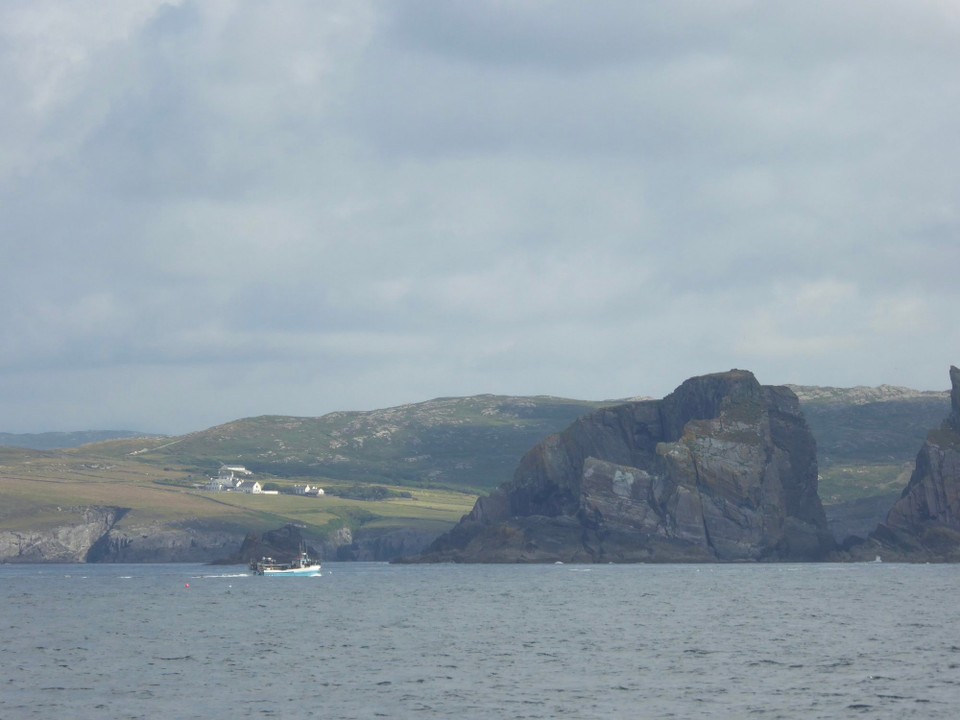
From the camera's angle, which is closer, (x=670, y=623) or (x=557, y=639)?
(x=557, y=639)

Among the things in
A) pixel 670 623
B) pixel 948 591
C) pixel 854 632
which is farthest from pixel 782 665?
pixel 948 591

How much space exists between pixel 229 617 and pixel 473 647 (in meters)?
39.7

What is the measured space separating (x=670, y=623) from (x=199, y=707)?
5513 centimetres

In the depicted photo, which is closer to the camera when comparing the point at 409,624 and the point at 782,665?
the point at 782,665

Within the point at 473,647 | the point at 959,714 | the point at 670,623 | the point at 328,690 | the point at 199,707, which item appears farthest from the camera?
the point at 670,623

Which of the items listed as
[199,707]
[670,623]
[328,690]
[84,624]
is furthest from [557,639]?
[84,624]

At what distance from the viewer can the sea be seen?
216 ft

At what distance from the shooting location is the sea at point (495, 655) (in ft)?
216

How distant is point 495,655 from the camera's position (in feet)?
290

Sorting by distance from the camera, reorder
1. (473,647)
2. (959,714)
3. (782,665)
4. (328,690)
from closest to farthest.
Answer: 1. (959,714)
2. (328,690)
3. (782,665)
4. (473,647)

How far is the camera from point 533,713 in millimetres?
63219

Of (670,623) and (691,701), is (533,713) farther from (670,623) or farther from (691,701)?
(670,623)

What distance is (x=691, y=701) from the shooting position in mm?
66188

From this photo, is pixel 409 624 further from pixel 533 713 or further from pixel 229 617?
pixel 533 713
